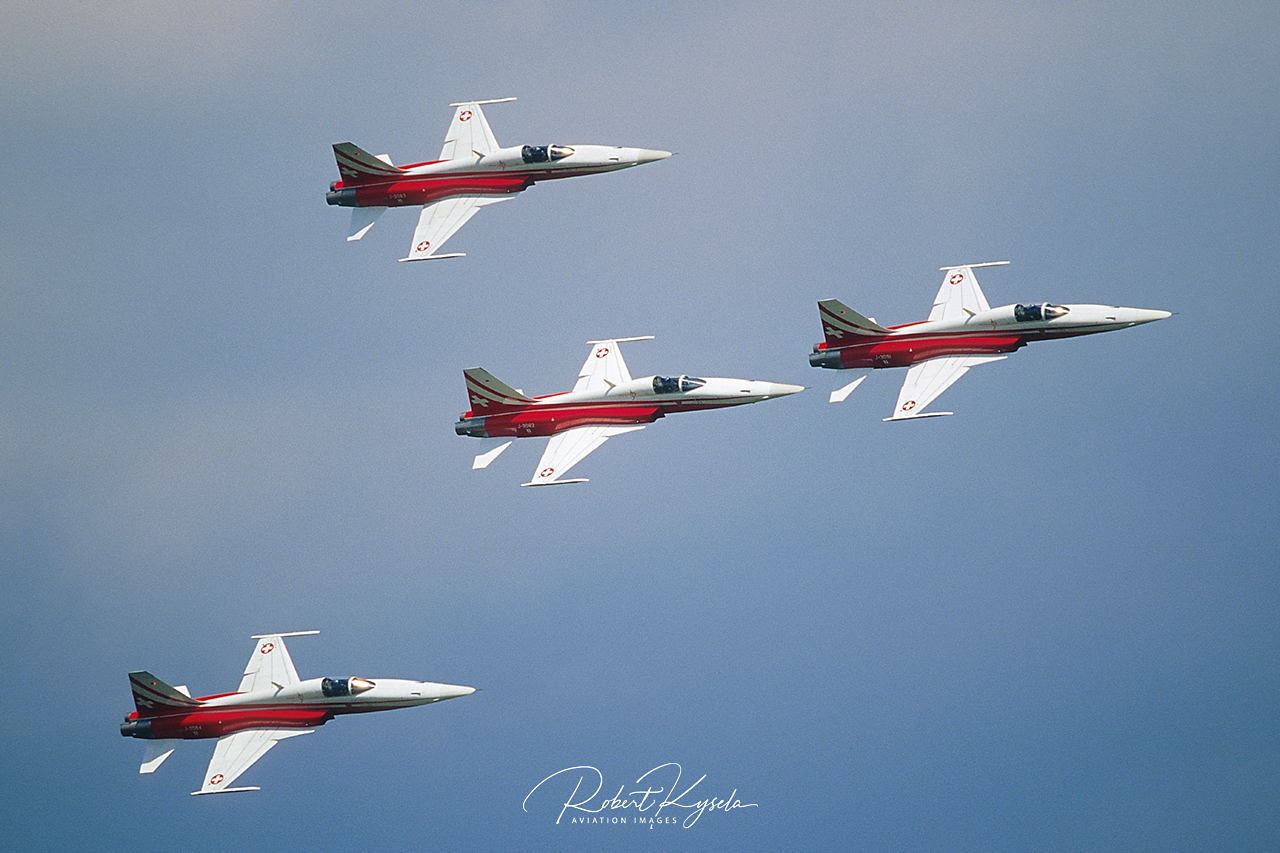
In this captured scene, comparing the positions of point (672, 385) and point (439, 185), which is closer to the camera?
point (672, 385)

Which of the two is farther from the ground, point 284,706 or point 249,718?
point 284,706

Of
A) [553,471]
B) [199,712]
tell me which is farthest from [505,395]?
[199,712]

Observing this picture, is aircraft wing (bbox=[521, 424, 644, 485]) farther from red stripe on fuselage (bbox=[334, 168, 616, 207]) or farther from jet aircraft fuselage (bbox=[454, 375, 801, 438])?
red stripe on fuselage (bbox=[334, 168, 616, 207])

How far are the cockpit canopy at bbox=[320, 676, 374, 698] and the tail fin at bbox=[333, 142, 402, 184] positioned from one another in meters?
18.8

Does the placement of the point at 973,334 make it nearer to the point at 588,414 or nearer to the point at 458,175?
the point at 588,414

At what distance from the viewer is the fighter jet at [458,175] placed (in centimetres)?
8794

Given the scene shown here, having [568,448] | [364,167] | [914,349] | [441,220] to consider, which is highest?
[364,167]

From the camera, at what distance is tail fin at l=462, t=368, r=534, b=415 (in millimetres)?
86250

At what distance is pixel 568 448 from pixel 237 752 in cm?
1578

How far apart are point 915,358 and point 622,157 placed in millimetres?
13070

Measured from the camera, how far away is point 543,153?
88000 mm

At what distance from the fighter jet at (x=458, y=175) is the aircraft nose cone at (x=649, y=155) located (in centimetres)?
4

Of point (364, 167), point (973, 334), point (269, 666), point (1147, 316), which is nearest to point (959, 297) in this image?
point (973, 334)

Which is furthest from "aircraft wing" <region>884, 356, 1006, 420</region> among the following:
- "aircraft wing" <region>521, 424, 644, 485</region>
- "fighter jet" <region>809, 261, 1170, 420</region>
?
"aircraft wing" <region>521, 424, 644, 485</region>
